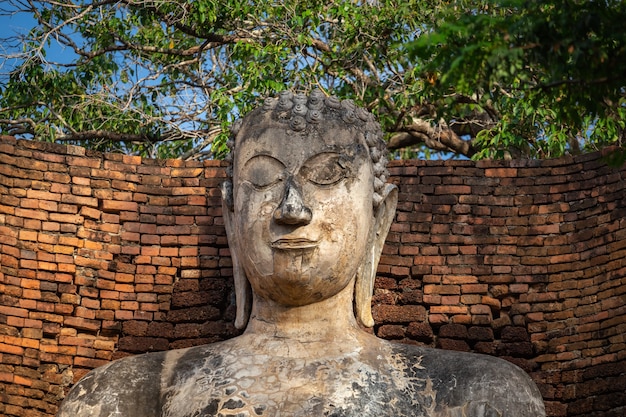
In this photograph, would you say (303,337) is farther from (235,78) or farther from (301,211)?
(235,78)

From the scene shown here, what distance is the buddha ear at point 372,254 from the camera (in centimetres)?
1012

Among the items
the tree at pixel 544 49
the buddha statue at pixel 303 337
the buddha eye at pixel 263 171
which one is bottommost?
the buddha statue at pixel 303 337

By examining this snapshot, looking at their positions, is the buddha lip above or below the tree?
below

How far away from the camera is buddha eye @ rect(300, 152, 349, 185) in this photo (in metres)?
9.65

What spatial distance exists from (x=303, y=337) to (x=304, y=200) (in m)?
0.88

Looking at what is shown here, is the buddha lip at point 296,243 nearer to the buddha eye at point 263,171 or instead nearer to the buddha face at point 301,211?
the buddha face at point 301,211

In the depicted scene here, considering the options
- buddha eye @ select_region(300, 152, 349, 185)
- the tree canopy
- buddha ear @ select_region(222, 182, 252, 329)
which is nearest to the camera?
buddha eye @ select_region(300, 152, 349, 185)

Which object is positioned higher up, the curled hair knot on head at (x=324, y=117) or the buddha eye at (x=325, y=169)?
the curled hair knot on head at (x=324, y=117)

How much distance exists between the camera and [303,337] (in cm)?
970

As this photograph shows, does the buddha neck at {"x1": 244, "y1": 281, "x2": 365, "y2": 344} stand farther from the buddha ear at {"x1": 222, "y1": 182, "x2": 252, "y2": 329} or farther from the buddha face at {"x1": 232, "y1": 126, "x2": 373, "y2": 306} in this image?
the buddha ear at {"x1": 222, "y1": 182, "x2": 252, "y2": 329}

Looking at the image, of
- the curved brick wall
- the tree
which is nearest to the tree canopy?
the curved brick wall

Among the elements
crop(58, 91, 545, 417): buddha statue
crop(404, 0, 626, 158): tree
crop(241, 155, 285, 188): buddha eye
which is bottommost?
crop(58, 91, 545, 417): buddha statue

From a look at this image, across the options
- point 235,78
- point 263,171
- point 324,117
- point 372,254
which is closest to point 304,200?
point 263,171

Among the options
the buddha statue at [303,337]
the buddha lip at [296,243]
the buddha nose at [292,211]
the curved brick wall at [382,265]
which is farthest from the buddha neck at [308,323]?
the curved brick wall at [382,265]
